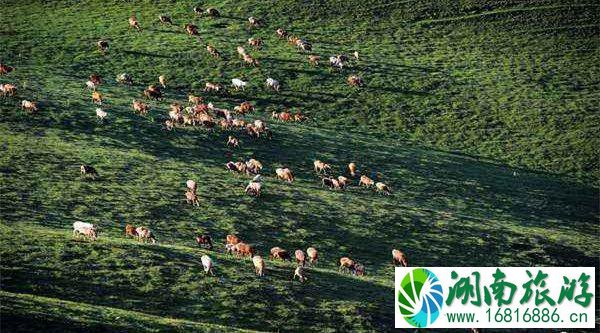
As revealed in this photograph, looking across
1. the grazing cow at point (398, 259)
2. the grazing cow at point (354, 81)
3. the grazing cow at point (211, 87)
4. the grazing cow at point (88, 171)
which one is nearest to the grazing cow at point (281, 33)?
the grazing cow at point (354, 81)

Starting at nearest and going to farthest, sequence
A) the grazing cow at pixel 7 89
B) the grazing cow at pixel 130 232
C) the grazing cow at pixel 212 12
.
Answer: the grazing cow at pixel 130 232, the grazing cow at pixel 7 89, the grazing cow at pixel 212 12

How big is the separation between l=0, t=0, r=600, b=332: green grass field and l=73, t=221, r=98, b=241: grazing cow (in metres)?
0.71

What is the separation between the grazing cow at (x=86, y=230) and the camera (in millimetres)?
28969

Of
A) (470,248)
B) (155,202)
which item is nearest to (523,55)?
(470,248)

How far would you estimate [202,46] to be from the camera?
206 ft

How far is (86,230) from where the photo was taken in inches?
1144

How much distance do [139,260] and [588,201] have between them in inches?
1128

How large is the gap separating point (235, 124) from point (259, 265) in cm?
2003

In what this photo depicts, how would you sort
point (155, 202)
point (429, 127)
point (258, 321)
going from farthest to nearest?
point (429, 127)
point (155, 202)
point (258, 321)

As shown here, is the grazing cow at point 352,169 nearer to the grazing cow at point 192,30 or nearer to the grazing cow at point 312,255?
the grazing cow at point 312,255

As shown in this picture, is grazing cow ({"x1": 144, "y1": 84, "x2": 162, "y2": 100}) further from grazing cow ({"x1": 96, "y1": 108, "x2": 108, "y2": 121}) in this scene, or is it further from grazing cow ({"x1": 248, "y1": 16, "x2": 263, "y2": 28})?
grazing cow ({"x1": 248, "y1": 16, "x2": 263, "y2": 28})

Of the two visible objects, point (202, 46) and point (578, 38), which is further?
point (578, 38)

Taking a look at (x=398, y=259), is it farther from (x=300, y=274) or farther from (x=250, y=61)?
(x=250, y=61)

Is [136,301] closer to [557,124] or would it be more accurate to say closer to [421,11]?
[557,124]
